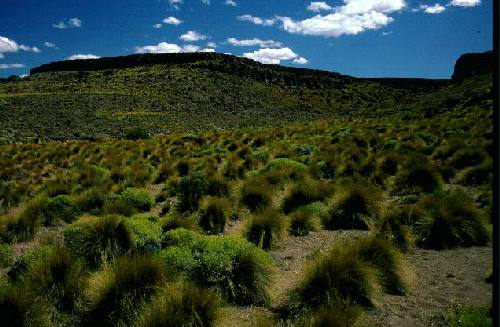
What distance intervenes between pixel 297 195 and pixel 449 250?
3.86 m

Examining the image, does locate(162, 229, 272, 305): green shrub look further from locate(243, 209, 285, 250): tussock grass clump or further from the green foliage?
the green foliage

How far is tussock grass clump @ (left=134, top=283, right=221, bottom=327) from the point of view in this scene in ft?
14.3

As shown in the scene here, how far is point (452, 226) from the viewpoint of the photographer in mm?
→ 7105

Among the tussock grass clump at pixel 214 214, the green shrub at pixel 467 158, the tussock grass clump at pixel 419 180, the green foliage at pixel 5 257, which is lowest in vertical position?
the green foliage at pixel 5 257

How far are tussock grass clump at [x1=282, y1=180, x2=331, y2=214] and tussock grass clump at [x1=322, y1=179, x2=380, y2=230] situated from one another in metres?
0.93

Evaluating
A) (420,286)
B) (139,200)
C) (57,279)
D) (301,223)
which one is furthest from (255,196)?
(57,279)

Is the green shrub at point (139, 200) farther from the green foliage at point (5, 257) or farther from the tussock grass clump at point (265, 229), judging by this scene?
the tussock grass clump at point (265, 229)

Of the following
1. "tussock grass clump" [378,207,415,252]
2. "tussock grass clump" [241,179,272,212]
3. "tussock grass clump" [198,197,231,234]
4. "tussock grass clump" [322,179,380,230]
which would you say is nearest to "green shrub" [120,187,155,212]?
"tussock grass clump" [198,197,231,234]

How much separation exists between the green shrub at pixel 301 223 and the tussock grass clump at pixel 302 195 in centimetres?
112

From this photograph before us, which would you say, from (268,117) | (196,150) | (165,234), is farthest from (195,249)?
(268,117)

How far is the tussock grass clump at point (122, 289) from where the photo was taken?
480 cm

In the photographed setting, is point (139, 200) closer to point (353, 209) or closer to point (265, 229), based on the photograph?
point (265, 229)

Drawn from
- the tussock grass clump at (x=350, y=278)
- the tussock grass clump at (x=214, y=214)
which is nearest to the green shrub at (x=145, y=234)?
the tussock grass clump at (x=214, y=214)

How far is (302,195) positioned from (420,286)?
4495 millimetres
